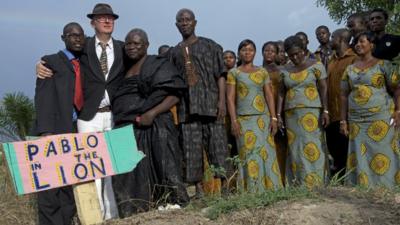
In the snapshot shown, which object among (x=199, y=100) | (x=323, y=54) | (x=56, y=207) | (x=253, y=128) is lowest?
(x=56, y=207)

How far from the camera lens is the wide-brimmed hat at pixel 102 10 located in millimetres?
4695

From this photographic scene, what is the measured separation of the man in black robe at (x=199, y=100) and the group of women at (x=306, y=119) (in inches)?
9.5

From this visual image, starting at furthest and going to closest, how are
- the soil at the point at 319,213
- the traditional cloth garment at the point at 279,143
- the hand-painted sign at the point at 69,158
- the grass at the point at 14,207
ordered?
1. the traditional cloth garment at the point at 279,143
2. the grass at the point at 14,207
3. the hand-painted sign at the point at 69,158
4. the soil at the point at 319,213

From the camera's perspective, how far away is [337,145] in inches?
222

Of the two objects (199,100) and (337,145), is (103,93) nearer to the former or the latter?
(199,100)

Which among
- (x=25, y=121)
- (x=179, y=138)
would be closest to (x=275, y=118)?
(x=179, y=138)

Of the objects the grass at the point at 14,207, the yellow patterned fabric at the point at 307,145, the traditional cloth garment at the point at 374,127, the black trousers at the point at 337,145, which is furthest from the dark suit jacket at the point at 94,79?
Answer: the black trousers at the point at 337,145

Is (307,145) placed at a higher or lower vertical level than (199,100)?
lower

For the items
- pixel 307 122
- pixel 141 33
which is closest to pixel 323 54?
pixel 307 122

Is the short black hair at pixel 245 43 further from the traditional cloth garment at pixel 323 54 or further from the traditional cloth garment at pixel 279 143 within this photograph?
the traditional cloth garment at pixel 323 54

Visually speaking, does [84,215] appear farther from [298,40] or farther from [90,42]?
[298,40]

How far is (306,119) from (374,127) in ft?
2.20

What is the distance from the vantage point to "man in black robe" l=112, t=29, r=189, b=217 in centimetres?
455

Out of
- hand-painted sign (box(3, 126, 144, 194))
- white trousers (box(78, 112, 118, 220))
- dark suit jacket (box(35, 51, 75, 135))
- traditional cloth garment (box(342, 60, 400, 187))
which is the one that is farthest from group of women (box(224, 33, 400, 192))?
dark suit jacket (box(35, 51, 75, 135))
